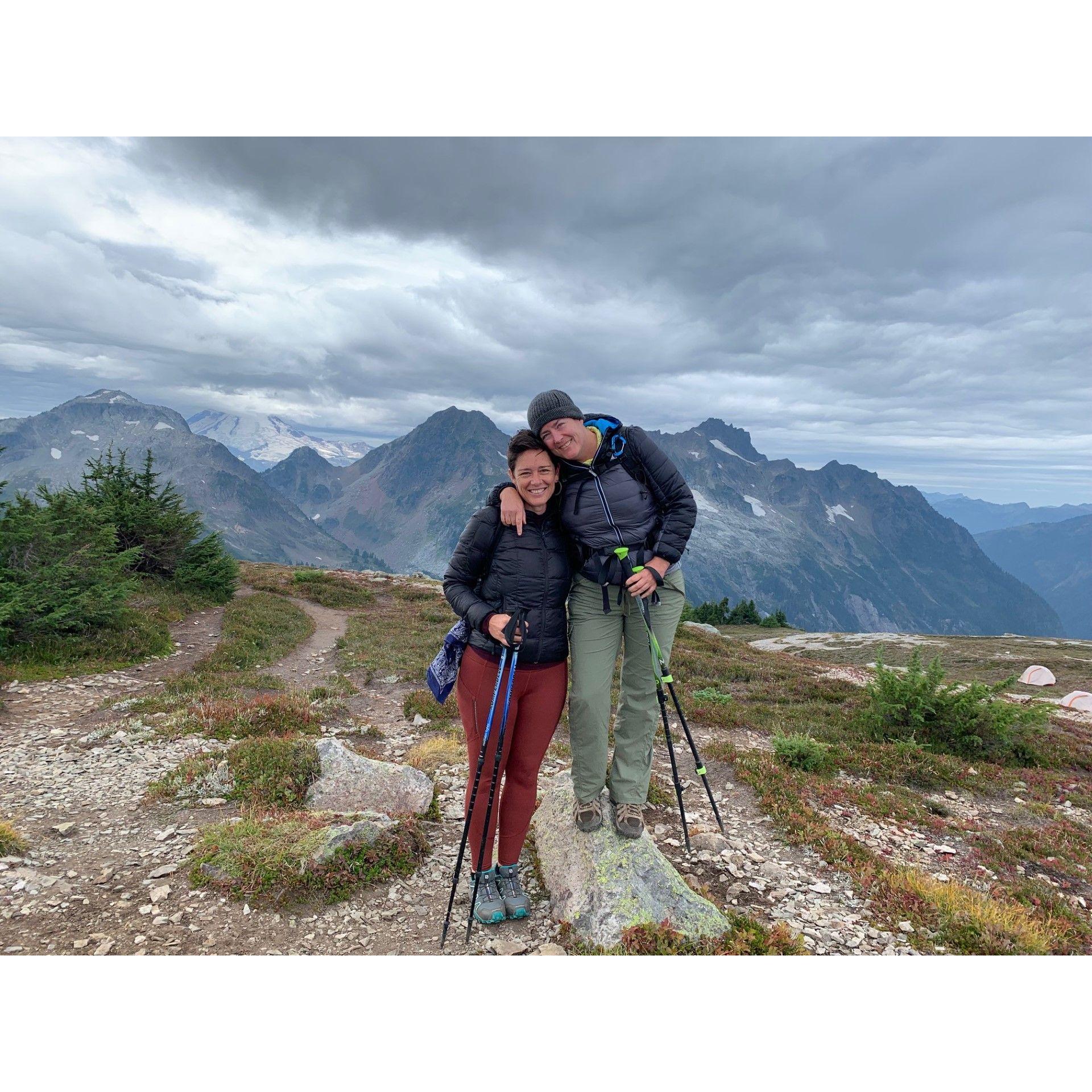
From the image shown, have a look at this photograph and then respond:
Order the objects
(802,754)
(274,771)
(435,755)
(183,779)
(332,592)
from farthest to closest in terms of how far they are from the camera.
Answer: (332,592), (802,754), (435,755), (274,771), (183,779)

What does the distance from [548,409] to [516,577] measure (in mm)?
1539

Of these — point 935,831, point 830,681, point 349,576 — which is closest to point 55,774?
point 935,831

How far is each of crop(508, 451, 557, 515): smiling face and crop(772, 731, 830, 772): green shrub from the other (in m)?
8.17

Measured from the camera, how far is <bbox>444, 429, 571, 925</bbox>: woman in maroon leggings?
4.95 meters

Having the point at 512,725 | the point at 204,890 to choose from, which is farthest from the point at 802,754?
the point at 204,890

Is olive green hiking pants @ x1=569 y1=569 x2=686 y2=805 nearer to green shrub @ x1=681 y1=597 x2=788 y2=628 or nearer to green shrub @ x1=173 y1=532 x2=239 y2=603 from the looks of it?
green shrub @ x1=173 y1=532 x2=239 y2=603

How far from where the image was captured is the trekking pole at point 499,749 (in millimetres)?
4934

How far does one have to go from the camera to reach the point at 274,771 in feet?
26.8

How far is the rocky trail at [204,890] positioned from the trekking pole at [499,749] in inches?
16.6

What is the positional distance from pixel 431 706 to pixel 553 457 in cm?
921

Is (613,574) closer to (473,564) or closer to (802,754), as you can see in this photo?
(473,564)

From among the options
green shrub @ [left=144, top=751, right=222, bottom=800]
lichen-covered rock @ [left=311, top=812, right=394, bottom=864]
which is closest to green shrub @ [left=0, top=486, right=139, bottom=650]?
green shrub @ [left=144, top=751, right=222, bottom=800]

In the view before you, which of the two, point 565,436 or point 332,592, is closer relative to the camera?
point 565,436

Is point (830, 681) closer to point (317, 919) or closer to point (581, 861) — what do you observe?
point (581, 861)
